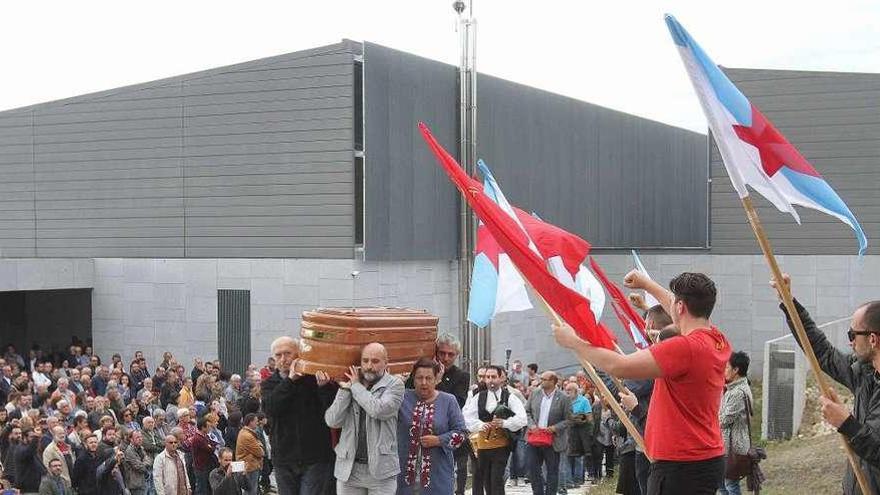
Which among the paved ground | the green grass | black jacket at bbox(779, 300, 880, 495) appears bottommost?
the paved ground

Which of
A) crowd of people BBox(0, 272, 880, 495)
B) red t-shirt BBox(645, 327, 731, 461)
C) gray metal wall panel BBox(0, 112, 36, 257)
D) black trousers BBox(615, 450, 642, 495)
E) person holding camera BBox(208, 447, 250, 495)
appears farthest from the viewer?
gray metal wall panel BBox(0, 112, 36, 257)

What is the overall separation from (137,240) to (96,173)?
2527 mm

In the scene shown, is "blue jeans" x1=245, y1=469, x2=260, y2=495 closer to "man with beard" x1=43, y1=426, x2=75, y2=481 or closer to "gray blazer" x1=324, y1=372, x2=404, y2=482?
"man with beard" x1=43, y1=426, x2=75, y2=481

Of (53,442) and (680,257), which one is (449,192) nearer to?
(680,257)

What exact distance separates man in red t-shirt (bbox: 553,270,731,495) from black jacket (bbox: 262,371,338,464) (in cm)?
338

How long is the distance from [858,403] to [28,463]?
1183 cm

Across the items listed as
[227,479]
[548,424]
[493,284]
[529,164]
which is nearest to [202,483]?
[227,479]

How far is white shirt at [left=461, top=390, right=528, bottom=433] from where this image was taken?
12.3m

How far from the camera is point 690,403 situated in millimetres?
5352

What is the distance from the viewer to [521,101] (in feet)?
113

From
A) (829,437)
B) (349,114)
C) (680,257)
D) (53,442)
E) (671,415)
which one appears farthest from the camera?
(680,257)

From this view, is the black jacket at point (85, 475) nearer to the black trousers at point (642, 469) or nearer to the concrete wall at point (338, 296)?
the black trousers at point (642, 469)

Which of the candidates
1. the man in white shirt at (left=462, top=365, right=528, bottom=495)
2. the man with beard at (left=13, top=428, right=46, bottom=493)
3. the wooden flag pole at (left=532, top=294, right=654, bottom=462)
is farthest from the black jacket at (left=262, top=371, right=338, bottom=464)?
the man with beard at (left=13, top=428, right=46, bottom=493)

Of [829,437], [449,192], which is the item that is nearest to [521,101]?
[449,192]
